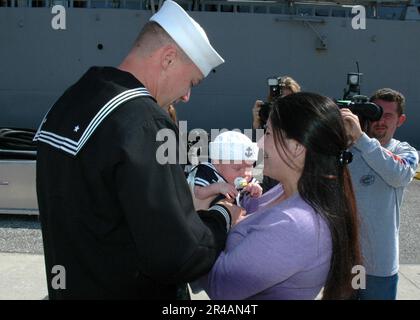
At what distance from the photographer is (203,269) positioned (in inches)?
59.1

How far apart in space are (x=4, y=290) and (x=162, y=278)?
3197 mm

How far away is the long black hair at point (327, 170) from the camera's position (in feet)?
5.40

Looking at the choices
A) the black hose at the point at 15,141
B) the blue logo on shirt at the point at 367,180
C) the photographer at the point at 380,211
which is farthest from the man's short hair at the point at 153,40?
the black hose at the point at 15,141

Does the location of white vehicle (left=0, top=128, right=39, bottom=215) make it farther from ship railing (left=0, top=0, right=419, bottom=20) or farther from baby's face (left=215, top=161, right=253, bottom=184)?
ship railing (left=0, top=0, right=419, bottom=20)

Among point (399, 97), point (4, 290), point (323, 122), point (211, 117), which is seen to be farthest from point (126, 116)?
point (211, 117)

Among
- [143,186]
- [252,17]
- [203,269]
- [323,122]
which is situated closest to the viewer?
[143,186]

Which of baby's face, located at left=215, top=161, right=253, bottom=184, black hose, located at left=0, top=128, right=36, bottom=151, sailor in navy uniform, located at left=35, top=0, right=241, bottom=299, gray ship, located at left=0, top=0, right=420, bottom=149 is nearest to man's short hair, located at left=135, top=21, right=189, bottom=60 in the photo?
sailor in navy uniform, located at left=35, top=0, right=241, bottom=299

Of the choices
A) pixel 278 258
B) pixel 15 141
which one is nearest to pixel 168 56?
pixel 278 258

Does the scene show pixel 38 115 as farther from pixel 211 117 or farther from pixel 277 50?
pixel 277 50

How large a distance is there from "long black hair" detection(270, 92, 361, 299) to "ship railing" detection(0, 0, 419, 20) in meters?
12.6

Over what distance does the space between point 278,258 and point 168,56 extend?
0.71m

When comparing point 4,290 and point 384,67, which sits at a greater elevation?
point 384,67

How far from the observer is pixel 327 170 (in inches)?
67.3

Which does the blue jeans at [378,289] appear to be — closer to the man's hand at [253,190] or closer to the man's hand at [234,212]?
the man's hand at [253,190]
